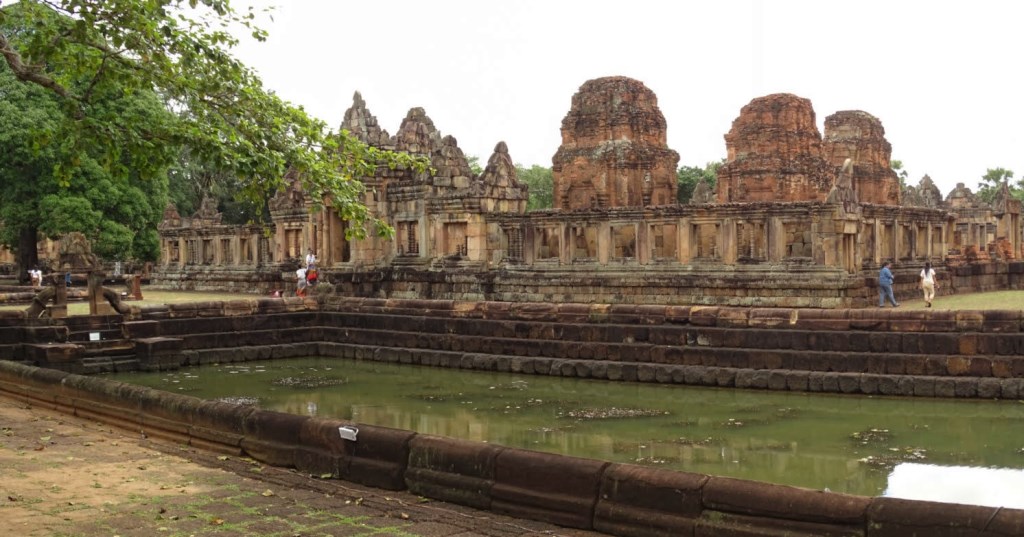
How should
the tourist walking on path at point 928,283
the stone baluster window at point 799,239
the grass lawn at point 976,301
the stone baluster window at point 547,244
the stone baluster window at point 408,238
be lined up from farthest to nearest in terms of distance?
the stone baluster window at point 408,238 → the stone baluster window at point 547,244 → the stone baluster window at point 799,239 → the tourist walking on path at point 928,283 → the grass lawn at point 976,301

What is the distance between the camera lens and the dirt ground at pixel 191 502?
20.6 feet

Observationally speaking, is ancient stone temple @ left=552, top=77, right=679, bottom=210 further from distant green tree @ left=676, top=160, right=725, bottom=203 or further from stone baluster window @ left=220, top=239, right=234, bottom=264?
distant green tree @ left=676, top=160, right=725, bottom=203

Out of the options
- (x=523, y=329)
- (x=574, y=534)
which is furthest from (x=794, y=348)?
(x=574, y=534)

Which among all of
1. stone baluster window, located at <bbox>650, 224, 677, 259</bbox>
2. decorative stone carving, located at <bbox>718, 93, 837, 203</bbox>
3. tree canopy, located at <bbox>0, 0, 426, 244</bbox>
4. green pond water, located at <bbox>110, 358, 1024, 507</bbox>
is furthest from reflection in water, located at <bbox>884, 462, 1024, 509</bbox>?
decorative stone carving, located at <bbox>718, 93, 837, 203</bbox>

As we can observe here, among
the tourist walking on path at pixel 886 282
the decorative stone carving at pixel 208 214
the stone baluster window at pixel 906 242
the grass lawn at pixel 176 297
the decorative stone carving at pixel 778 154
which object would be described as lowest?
the grass lawn at pixel 176 297

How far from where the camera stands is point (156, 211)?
38344 mm

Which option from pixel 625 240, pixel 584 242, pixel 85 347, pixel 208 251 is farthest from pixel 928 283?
pixel 208 251

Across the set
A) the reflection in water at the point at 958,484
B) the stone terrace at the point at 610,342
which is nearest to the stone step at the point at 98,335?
the stone terrace at the point at 610,342

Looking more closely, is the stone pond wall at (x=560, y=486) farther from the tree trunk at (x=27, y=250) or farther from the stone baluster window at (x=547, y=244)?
the tree trunk at (x=27, y=250)

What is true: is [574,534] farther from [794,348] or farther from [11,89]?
[11,89]

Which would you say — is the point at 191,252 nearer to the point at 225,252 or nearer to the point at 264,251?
the point at 225,252

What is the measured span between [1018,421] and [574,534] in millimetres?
7694

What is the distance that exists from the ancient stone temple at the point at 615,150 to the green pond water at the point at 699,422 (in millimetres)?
13872

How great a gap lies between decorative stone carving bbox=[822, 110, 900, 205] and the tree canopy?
79.8ft
